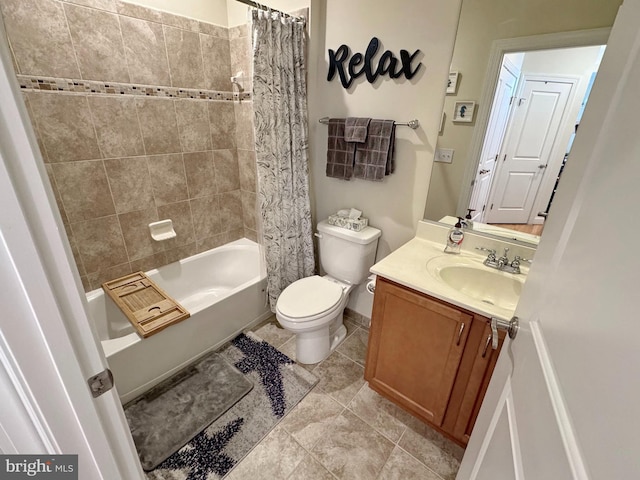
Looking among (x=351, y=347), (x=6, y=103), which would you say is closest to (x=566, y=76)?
(x=6, y=103)

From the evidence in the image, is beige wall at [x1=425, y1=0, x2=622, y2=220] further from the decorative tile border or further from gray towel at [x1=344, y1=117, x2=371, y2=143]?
the decorative tile border

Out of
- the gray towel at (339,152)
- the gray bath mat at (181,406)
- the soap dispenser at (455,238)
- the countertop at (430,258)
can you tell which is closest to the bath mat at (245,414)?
the gray bath mat at (181,406)

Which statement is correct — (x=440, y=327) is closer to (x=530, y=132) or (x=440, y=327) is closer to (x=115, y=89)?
(x=530, y=132)

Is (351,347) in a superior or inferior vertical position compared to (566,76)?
inferior

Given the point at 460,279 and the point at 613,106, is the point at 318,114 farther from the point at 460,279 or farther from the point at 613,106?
the point at 613,106

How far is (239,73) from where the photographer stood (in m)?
2.06

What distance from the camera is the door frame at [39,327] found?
39 centimetres

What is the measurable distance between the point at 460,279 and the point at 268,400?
123 centimetres

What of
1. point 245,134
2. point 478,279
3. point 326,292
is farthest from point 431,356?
point 245,134

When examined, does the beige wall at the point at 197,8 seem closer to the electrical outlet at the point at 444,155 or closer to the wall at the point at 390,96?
the wall at the point at 390,96

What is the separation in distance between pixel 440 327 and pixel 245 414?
3.64 ft

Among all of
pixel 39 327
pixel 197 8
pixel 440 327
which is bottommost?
pixel 440 327

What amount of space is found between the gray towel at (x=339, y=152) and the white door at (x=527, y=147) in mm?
815

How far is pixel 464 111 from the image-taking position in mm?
1426
